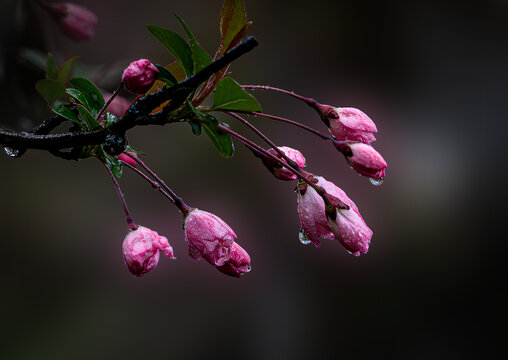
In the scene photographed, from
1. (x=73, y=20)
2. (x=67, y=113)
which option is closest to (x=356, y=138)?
(x=67, y=113)

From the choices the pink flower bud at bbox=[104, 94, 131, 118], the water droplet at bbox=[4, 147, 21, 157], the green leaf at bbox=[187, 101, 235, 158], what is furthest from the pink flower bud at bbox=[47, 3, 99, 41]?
the green leaf at bbox=[187, 101, 235, 158]

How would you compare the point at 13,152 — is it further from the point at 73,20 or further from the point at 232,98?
the point at 73,20

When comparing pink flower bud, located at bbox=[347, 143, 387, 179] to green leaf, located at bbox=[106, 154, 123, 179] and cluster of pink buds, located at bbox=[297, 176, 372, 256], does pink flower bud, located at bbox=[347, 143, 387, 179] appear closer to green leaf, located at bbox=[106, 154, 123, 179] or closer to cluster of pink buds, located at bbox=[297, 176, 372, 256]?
cluster of pink buds, located at bbox=[297, 176, 372, 256]

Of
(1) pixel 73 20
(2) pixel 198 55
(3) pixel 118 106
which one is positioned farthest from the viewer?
(1) pixel 73 20

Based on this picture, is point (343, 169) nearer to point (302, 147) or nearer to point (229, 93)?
point (302, 147)

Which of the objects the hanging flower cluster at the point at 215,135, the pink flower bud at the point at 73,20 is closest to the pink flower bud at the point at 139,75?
the hanging flower cluster at the point at 215,135

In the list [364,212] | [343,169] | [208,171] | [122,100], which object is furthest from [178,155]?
[122,100]
